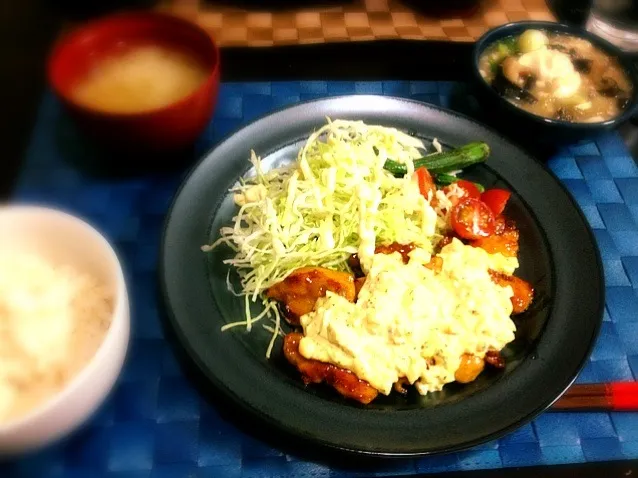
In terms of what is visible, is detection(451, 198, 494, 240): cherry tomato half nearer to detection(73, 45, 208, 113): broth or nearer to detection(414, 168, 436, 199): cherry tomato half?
detection(414, 168, 436, 199): cherry tomato half

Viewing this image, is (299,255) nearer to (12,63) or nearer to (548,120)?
(548,120)

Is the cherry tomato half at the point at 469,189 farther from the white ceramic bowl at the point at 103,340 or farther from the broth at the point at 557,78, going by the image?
the white ceramic bowl at the point at 103,340

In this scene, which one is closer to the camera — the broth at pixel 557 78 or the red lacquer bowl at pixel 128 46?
the red lacquer bowl at pixel 128 46

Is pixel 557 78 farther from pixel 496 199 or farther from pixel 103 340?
pixel 103 340

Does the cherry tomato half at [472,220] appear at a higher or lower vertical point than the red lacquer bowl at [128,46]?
lower

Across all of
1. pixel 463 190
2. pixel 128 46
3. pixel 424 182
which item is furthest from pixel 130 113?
pixel 463 190

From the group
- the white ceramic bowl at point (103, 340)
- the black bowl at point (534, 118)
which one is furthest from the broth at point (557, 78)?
the white ceramic bowl at point (103, 340)

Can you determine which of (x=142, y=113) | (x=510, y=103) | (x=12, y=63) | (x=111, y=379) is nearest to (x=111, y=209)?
(x=142, y=113)

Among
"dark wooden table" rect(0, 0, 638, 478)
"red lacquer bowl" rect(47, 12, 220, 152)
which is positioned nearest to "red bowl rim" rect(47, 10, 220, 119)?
"red lacquer bowl" rect(47, 12, 220, 152)
